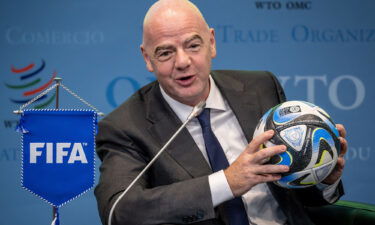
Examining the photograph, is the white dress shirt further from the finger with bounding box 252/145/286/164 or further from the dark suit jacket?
the finger with bounding box 252/145/286/164

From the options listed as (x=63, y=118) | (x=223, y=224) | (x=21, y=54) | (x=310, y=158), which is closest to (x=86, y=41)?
(x=21, y=54)

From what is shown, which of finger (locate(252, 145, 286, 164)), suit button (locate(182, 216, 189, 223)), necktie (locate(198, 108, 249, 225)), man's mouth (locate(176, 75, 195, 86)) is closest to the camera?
finger (locate(252, 145, 286, 164))

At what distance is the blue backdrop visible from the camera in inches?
161

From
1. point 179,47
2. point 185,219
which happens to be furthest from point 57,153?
point 185,219

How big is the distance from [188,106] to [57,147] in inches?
41.4

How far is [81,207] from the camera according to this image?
4164 mm

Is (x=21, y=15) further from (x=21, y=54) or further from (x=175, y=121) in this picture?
(x=175, y=121)

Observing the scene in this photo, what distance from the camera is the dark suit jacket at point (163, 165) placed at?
79.2 inches

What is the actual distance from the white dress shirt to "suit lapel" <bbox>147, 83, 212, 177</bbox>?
2.3 inches

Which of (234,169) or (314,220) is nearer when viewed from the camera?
(234,169)

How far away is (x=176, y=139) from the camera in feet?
7.51

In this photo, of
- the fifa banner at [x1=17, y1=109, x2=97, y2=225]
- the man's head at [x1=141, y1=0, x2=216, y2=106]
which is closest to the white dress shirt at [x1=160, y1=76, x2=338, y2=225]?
the man's head at [x1=141, y1=0, x2=216, y2=106]

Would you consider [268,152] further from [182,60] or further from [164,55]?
[164,55]

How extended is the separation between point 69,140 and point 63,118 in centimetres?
15
